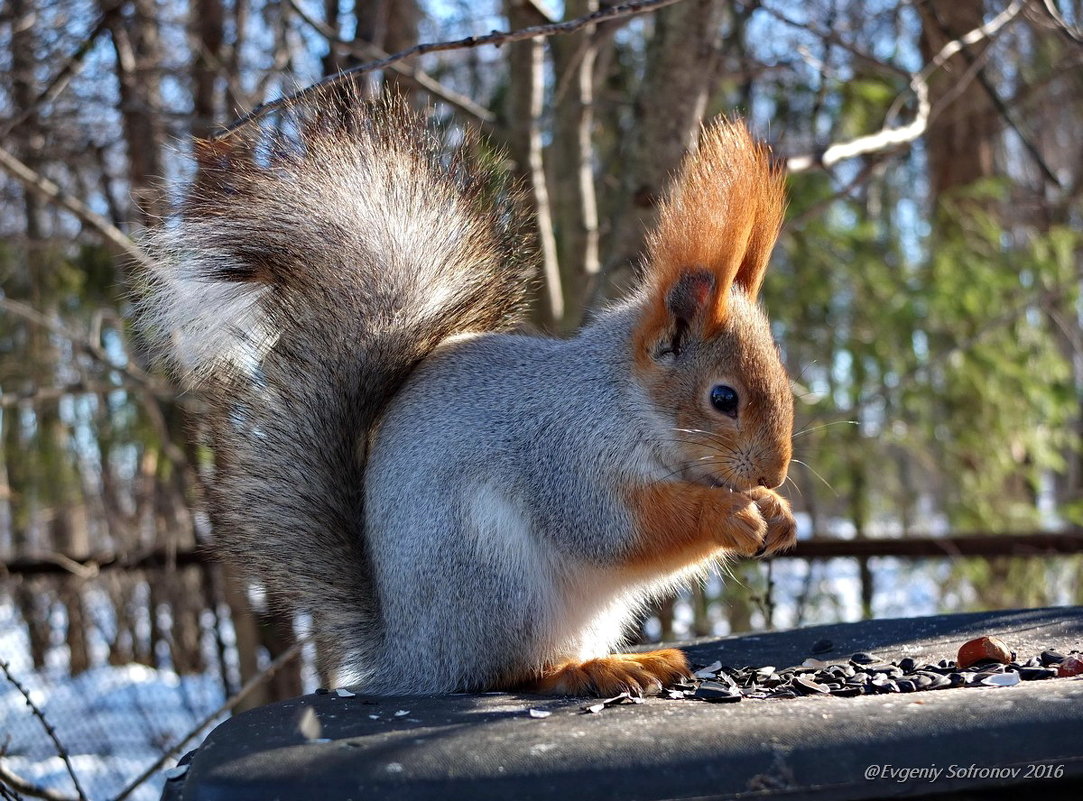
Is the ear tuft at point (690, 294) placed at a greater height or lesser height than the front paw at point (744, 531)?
greater

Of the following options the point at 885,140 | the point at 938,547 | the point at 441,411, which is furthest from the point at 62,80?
the point at 938,547

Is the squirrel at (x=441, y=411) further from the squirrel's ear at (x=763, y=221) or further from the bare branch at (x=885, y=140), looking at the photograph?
the bare branch at (x=885, y=140)

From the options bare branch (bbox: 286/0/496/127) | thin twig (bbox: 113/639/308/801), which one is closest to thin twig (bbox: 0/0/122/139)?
bare branch (bbox: 286/0/496/127)

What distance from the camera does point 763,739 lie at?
1.19 meters

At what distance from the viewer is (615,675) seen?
1740 mm

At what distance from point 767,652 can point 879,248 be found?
3.31 metres

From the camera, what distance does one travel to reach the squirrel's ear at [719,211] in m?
1.85

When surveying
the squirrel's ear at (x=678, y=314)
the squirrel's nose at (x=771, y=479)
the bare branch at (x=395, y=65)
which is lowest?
the squirrel's nose at (x=771, y=479)

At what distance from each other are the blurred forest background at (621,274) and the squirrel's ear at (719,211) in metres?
0.75

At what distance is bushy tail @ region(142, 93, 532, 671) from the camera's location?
1950mm

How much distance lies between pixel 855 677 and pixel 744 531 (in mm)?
277

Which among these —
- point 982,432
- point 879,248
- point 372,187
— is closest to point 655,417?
point 372,187

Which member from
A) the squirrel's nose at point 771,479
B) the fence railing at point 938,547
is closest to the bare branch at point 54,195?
the fence railing at point 938,547

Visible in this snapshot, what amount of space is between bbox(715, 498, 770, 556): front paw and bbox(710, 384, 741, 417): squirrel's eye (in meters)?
0.19
